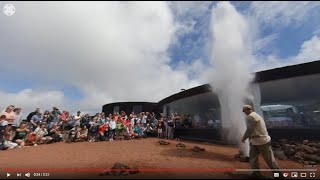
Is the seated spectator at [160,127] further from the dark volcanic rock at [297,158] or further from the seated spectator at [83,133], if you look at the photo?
the dark volcanic rock at [297,158]

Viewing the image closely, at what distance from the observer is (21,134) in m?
11.8

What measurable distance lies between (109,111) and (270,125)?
1781 centimetres

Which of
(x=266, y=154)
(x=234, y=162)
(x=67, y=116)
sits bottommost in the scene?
(x=234, y=162)

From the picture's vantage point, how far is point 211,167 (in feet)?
23.3

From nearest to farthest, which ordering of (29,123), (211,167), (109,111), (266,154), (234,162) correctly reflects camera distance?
(266,154), (211,167), (234,162), (29,123), (109,111)

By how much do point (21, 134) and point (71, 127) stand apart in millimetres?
3001

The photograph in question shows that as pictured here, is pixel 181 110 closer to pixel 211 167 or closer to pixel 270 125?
pixel 270 125

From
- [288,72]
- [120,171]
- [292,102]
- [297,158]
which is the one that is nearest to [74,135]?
[120,171]

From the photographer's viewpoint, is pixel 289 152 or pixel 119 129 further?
pixel 119 129

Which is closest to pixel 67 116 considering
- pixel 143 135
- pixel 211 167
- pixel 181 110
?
pixel 143 135

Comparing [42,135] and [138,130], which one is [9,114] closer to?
[42,135]

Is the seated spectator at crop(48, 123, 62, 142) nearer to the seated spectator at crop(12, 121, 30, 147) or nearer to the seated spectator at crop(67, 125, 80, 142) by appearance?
the seated spectator at crop(67, 125, 80, 142)

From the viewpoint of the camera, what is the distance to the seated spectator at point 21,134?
11519 mm

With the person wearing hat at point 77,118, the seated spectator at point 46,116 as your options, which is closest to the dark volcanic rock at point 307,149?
the person wearing hat at point 77,118
